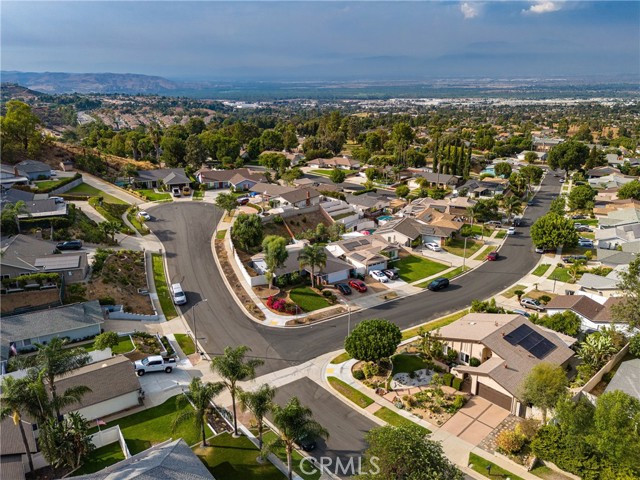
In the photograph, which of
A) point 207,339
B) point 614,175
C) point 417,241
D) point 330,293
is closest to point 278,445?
point 207,339

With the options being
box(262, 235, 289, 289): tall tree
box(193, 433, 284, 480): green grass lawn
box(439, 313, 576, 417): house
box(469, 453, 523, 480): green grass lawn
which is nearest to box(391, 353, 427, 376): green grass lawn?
box(439, 313, 576, 417): house

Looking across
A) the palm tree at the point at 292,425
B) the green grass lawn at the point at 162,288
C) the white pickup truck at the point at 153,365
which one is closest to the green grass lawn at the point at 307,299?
the green grass lawn at the point at 162,288

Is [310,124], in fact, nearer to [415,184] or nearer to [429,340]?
[415,184]

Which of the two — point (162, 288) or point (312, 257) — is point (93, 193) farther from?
point (312, 257)

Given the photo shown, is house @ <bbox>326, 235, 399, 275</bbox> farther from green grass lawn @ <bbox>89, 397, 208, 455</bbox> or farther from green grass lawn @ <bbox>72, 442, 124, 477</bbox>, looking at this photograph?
green grass lawn @ <bbox>72, 442, 124, 477</bbox>

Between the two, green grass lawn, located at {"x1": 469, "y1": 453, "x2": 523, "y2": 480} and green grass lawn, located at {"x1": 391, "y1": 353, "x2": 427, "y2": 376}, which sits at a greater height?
green grass lawn, located at {"x1": 391, "y1": 353, "x2": 427, "y2": 376}

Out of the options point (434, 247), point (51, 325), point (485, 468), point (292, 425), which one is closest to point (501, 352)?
point (485, 468)

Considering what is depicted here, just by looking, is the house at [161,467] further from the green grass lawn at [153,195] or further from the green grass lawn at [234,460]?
the green grass lawn at [153,195]
